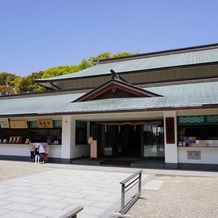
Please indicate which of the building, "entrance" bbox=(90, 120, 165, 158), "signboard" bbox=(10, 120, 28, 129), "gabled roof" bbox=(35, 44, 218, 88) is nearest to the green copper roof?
"gabled roof" bbox=(35, 44, 218, 88)

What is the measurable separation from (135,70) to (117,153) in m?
6.12

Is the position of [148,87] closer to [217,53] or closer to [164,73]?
[164,73]

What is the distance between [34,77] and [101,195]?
129 feet

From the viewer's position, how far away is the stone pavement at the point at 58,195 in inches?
216

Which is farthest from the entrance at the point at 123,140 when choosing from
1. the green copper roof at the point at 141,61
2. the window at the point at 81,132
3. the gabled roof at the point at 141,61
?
the green copper roof at the point at 141,61

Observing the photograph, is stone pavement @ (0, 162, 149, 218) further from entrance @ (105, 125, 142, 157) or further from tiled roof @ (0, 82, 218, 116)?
entrance @ (105, 125, 142, 157)

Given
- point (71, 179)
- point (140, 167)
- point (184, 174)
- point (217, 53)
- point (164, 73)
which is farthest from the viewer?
point (217, 53)

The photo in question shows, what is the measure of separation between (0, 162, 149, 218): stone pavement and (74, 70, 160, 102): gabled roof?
5021mm

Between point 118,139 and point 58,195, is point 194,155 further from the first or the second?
point 58,195

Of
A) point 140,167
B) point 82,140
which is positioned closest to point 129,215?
point 140,167

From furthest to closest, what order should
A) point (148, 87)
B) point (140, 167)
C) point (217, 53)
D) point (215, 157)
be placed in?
point (217, 53)
point (148, 87)
point (140, 167)
point (215, 157)

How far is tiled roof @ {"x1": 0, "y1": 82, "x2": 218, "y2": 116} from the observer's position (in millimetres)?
11070

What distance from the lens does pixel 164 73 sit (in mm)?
16609

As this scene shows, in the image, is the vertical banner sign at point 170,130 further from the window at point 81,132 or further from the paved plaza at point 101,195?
the window at point 81,132
